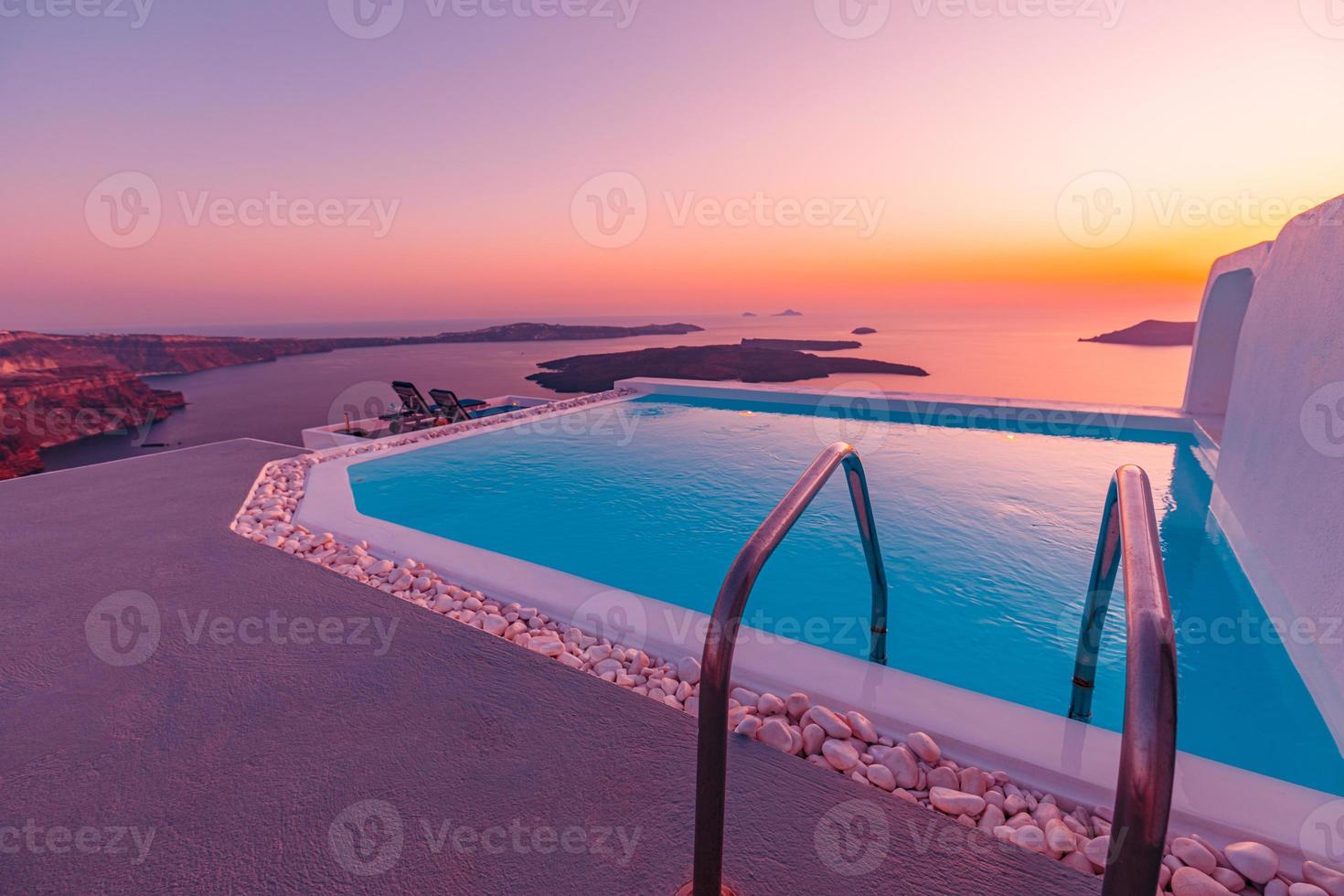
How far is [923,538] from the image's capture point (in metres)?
6.26

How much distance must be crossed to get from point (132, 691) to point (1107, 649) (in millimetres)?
6337

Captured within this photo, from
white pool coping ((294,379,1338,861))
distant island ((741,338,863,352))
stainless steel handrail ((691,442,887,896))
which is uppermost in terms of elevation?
distant island ((741,338,863,352))

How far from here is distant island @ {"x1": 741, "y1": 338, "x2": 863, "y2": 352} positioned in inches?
1237

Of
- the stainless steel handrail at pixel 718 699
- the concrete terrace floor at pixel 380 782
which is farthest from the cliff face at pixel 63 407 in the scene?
the stainless steel handrail at pixel 718 699

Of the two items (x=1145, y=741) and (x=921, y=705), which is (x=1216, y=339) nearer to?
(x=921, y=705)

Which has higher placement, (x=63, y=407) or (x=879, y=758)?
(x=879, y=758)

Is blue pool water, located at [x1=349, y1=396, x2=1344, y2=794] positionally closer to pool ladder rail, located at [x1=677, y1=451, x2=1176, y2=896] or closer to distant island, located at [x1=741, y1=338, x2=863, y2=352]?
pool ladder rail, located at [x1=677, y1=451, x2=1176, y2=896]

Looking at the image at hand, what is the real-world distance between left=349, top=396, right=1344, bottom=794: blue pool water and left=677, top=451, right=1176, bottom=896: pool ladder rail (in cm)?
202

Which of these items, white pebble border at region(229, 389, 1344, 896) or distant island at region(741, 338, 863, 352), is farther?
distant island at region(741, 338, 863, 352)

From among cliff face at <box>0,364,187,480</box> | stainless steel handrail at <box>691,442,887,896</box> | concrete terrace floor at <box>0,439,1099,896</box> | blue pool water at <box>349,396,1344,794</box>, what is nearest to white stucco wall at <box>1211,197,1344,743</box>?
blue pool water at <box>349,396,1344,794</box>

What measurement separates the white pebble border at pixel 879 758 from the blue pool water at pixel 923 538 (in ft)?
6.33

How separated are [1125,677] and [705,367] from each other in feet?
98.2

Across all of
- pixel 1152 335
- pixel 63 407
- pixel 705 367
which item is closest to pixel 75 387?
pixel 63 407

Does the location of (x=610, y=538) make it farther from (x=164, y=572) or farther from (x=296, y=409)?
(x=296, y=409)
